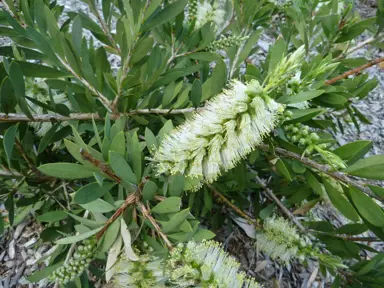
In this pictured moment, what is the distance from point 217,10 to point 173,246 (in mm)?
1617

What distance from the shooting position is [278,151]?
1.38m

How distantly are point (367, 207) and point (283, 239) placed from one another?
737mm

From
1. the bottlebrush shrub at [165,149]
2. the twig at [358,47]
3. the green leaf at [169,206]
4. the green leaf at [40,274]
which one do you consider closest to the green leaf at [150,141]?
the bottlebrush shrub at [165,149]

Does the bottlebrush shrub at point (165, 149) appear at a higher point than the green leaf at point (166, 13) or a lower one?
lower

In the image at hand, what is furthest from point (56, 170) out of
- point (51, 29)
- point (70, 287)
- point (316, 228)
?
point (316, 228)

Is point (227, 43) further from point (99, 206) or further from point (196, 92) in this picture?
point (99, 206)

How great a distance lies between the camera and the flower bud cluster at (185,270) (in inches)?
44.8

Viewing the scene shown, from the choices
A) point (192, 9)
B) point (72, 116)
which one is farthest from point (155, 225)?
point (192, 9)

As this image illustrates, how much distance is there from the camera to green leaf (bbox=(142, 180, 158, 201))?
1184 millimetres

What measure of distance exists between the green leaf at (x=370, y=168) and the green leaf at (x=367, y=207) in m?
0.06

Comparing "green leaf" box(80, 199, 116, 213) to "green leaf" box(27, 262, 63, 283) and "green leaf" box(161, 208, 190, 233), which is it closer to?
"green leaf" box(161, 208, 190, 233)

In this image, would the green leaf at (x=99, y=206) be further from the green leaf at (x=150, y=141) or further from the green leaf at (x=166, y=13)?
the green leaf at (x=166, y=13)

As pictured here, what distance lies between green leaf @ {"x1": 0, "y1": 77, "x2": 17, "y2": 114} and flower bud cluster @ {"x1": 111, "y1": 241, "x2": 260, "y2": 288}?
26.5 inches

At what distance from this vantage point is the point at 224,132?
112 cm
